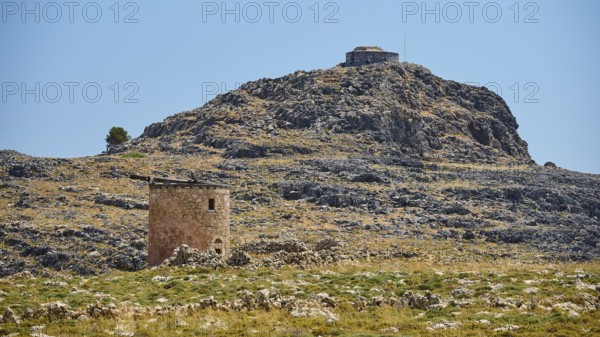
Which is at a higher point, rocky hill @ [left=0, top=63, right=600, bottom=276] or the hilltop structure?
the hilltop structure

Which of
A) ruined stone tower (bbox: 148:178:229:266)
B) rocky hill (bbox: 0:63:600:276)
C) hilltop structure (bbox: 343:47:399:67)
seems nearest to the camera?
ruined stone tower (bbox: 148:178:229:266)

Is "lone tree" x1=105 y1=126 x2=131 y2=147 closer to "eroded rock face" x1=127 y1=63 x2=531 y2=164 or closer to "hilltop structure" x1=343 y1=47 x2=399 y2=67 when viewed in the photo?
"eroded rock face" x1=127 y1=63 x2=531 y2=164

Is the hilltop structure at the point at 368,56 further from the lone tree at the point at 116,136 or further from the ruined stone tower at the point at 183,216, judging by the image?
the ruined stone tower at the point at 183,216

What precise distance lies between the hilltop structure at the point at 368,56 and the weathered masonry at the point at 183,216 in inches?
3265

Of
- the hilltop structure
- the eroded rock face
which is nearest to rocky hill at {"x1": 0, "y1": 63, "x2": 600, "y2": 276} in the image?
the eroded rock face

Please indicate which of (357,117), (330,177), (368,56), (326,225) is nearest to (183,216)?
(326,225)

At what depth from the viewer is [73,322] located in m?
23.1

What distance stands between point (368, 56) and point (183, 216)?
84.4 m

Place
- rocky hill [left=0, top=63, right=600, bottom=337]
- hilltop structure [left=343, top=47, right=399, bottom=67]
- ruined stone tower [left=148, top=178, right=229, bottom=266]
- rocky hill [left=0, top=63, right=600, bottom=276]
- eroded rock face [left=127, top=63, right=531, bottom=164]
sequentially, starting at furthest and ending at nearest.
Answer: hilltop structure [left=343, top=47, right=399, bottom=67] → eroded rock face [left=127, top=63, right=531, bottom=164] → rocky hill [left=0, top=63, right=600, bottom=276] → ruined stone tower [left=148, top=178, right=229, bottom=266] → rocky hill [left=0, top=63, right=600, bottom=337]

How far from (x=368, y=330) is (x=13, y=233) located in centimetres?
4093

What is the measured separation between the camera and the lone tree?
109m

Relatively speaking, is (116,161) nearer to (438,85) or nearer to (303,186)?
(303,186)

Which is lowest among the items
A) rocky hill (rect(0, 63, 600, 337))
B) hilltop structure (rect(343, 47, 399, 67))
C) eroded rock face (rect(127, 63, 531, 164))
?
rocky hill (rect(0, 63, 600, 337))

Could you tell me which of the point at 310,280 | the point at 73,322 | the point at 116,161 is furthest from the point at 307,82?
the point at 73,322
